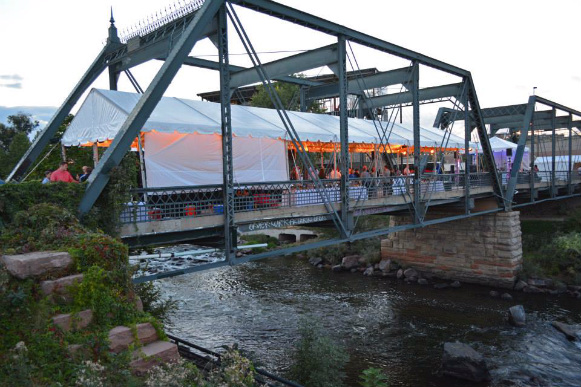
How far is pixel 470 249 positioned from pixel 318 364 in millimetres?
15691

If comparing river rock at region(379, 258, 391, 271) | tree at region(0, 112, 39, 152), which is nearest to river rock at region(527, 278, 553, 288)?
river rock at region(379, 258, 391, 271)

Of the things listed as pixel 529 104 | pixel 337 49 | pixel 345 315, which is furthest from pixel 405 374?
pixel 529 104

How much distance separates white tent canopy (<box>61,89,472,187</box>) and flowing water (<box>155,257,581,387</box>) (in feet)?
16.9

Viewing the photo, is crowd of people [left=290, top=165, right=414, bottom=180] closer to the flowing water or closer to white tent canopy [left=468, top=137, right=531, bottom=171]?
the flowing water

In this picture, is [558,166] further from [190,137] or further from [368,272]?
[190,137]

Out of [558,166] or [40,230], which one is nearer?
[40,230]

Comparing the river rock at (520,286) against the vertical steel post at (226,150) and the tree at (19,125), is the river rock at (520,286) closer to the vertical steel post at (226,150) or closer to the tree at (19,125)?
the vertical steel post at (226,150)

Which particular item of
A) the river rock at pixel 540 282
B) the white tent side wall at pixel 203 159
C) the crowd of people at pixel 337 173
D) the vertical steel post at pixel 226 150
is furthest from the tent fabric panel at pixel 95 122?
the river rock at pixel 540 282

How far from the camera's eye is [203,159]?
45.7 ft

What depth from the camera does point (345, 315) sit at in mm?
17266

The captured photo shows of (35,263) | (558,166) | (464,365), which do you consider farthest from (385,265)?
(558,166)

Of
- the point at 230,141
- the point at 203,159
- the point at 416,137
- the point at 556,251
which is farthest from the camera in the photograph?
the point at 556,251

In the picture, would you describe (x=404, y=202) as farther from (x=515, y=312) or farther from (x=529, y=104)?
(x=529, y=104)

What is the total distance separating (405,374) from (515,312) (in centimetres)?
648
